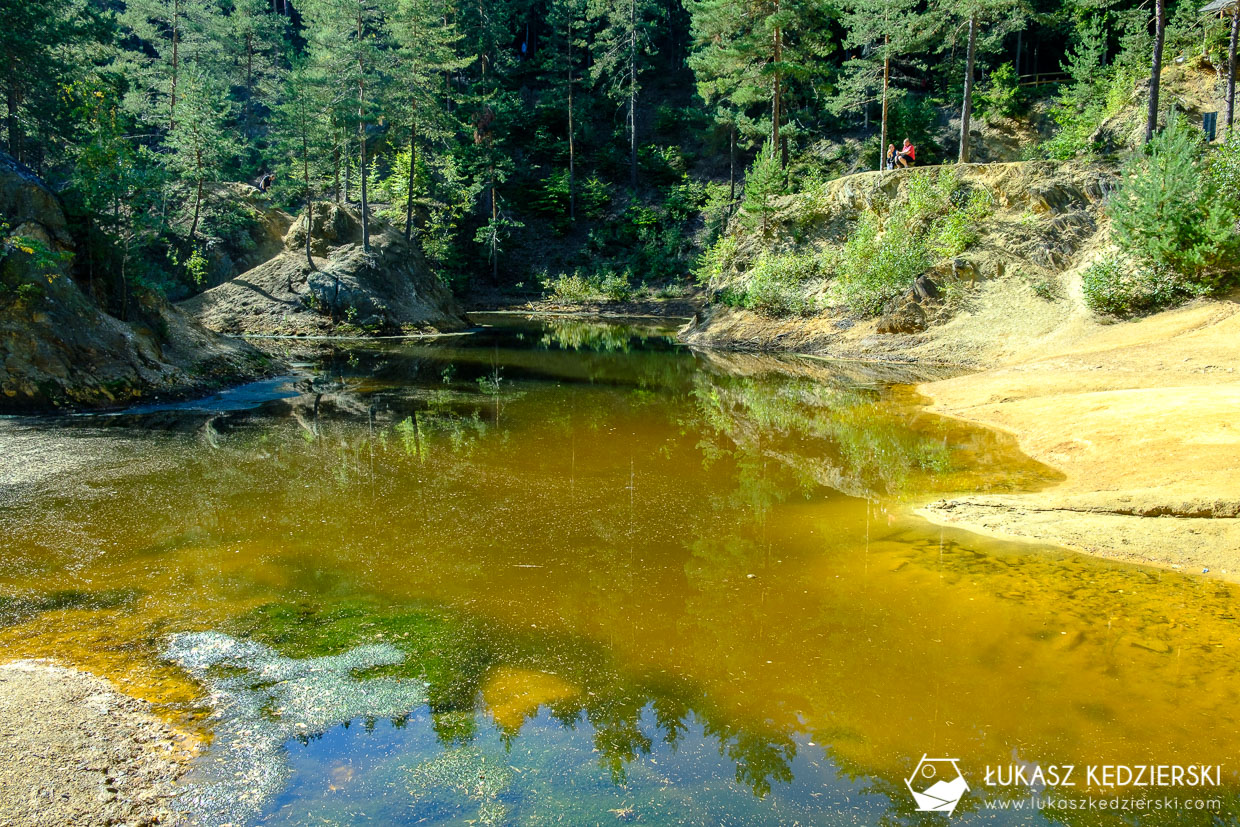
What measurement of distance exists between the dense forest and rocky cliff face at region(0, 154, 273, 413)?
2.93ft

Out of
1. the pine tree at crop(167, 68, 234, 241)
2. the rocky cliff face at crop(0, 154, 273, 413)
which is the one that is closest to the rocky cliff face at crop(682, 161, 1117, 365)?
the rocky cliff face at crop(0, 154, 273, 413)

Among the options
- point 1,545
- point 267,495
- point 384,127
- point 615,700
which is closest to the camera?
point 615,700

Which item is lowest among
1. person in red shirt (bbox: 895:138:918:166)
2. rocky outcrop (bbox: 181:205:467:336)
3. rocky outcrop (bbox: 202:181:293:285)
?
rocky outcrop (bbox: 181:205:467:336)

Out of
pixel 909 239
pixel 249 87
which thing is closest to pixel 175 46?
pixel 249 87

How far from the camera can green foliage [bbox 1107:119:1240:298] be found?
1948cm

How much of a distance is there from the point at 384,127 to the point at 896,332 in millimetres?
39570

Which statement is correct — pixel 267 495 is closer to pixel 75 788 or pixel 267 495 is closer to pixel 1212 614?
pixel 75 788

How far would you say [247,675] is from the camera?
5.67 m

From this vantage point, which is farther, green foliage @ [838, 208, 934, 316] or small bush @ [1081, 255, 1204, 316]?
green foliage @ [838, 208, 934, 316]

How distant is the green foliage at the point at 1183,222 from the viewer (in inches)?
767

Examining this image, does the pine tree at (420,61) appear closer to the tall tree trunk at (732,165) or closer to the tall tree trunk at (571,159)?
A: the tall tree trunk at (571,159)

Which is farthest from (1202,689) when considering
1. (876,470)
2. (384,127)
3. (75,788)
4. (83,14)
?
(384,127)

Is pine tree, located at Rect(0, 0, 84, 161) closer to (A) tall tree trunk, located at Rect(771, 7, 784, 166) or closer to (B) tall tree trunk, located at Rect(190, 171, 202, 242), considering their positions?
(B) tall tree trunk, located at Rect(190, 171, 202, 242)

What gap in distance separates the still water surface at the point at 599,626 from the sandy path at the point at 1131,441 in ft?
2.08
